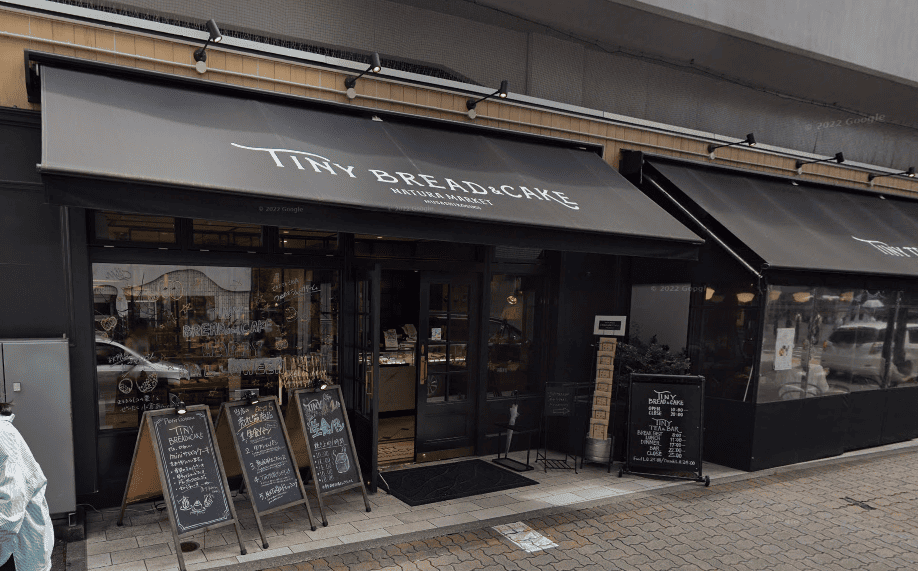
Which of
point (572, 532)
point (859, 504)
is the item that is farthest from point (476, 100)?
point (859, 504)

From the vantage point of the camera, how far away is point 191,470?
4.70m

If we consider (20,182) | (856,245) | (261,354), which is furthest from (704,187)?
(20,182)

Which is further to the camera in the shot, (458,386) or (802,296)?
(802,296)

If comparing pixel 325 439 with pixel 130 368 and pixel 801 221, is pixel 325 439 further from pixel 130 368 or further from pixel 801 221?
pixel 801 221

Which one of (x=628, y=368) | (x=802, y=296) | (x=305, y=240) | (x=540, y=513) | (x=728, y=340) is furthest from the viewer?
(x=802, y=296)

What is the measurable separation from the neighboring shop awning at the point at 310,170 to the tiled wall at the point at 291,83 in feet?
0.78

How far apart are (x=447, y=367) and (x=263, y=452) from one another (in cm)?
264

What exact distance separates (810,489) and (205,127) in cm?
749

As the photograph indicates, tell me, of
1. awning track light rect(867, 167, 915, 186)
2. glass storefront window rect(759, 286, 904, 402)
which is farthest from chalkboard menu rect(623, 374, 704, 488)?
awning track light rect(867, 167, 915, 186)

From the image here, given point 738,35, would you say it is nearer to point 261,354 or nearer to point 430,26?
point 430,26

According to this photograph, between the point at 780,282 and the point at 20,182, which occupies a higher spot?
the point at 20,182

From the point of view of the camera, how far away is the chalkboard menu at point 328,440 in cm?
539

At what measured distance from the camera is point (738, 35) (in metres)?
7.66

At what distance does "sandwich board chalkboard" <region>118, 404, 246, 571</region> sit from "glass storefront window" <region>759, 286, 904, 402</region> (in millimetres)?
6301
